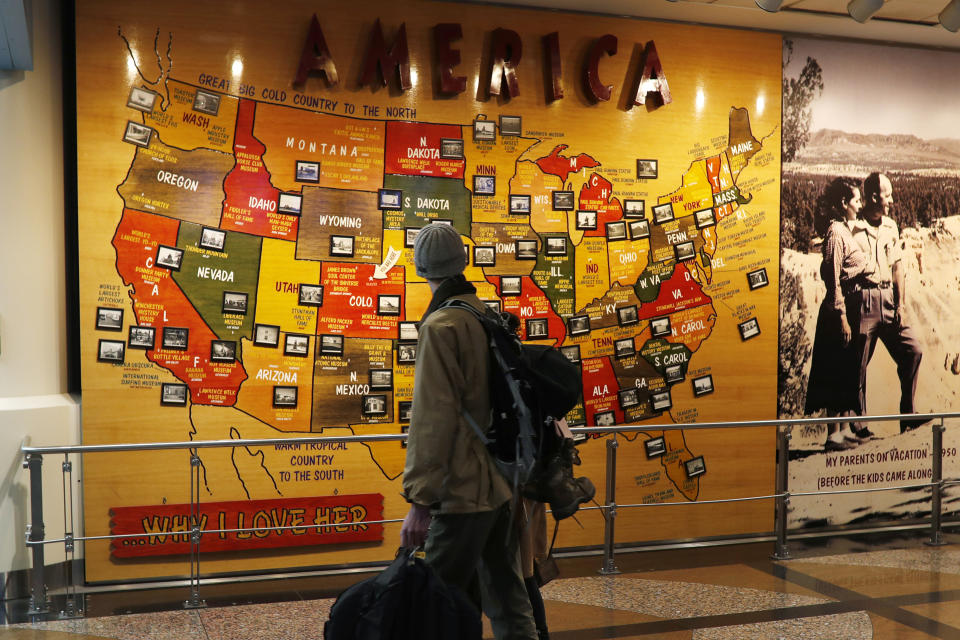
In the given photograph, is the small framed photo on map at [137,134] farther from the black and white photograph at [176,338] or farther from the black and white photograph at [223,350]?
the black and white photograph at [223,350]

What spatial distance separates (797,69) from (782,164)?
0.64 metres

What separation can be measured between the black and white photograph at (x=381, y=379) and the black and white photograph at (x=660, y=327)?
173 centimetres

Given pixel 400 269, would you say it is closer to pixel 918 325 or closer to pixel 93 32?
pixel 93 32

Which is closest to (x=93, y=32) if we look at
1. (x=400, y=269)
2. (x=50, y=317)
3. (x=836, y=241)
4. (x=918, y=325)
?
(x=50, y=317)

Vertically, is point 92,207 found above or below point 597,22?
below

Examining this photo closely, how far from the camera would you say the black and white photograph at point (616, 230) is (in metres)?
5.69

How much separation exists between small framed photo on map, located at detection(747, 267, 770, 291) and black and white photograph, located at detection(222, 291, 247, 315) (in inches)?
127

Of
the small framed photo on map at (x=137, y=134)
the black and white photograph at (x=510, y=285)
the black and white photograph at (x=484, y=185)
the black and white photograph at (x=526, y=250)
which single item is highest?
the small framed photo on map at (x=137, y=134)

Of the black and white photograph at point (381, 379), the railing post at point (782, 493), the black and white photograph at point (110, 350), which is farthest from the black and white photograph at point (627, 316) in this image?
the black and white photograph at point (110, 350)

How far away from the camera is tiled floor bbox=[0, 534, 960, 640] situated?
3.98 metres

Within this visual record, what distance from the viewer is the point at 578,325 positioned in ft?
18.5

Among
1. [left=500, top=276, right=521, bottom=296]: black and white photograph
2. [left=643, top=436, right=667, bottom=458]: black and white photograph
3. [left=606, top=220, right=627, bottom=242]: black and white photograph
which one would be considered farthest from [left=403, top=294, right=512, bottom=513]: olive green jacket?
[left=643, top=436, right=667, bottom=458]: black and white photograph

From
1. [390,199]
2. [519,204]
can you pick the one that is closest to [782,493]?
[519,204]

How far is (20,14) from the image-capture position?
3.83 meters
